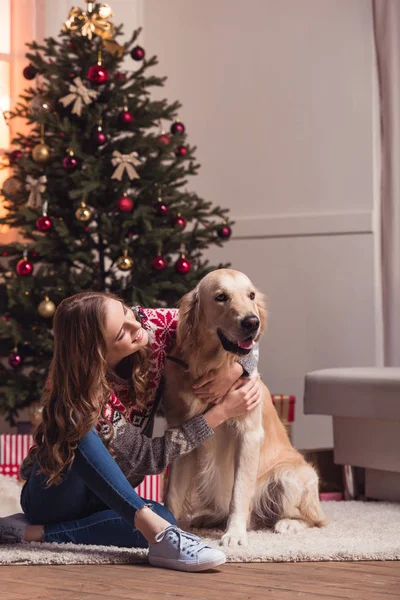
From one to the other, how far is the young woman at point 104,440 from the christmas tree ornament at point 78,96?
1450 millimetres

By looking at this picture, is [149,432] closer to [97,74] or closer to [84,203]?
[84,203]

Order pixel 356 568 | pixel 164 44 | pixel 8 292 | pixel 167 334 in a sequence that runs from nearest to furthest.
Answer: pixel 356 568, pixel 167 334, pixel 8 292, pixel 164 44

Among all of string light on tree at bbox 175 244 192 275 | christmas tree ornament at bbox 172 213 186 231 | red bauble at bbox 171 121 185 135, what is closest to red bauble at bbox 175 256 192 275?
string light on tree at bbox 175 244 192 275

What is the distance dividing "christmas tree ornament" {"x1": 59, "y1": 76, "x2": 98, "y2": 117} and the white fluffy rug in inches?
72.5

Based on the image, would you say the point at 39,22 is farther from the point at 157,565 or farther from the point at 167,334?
the point at 157,565

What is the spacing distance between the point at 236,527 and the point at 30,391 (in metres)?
1.51

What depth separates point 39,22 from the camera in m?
4.54

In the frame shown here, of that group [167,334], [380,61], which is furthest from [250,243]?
[167,334]

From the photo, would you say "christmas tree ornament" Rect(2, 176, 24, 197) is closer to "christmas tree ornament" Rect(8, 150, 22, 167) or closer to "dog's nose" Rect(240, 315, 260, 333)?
"christmas tree ornament" Rect(8, 150, 22, 167)

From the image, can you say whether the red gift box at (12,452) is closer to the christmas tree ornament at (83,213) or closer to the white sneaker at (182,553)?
the christmas tree ornament at (83,213)

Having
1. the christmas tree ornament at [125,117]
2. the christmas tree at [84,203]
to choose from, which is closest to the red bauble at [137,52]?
the christmas tree at [84,203]

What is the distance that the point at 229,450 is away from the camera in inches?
98.1

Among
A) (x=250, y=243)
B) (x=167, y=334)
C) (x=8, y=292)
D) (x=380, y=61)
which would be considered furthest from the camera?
(x=250, y=243)

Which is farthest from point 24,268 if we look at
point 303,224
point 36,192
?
point 303,224
